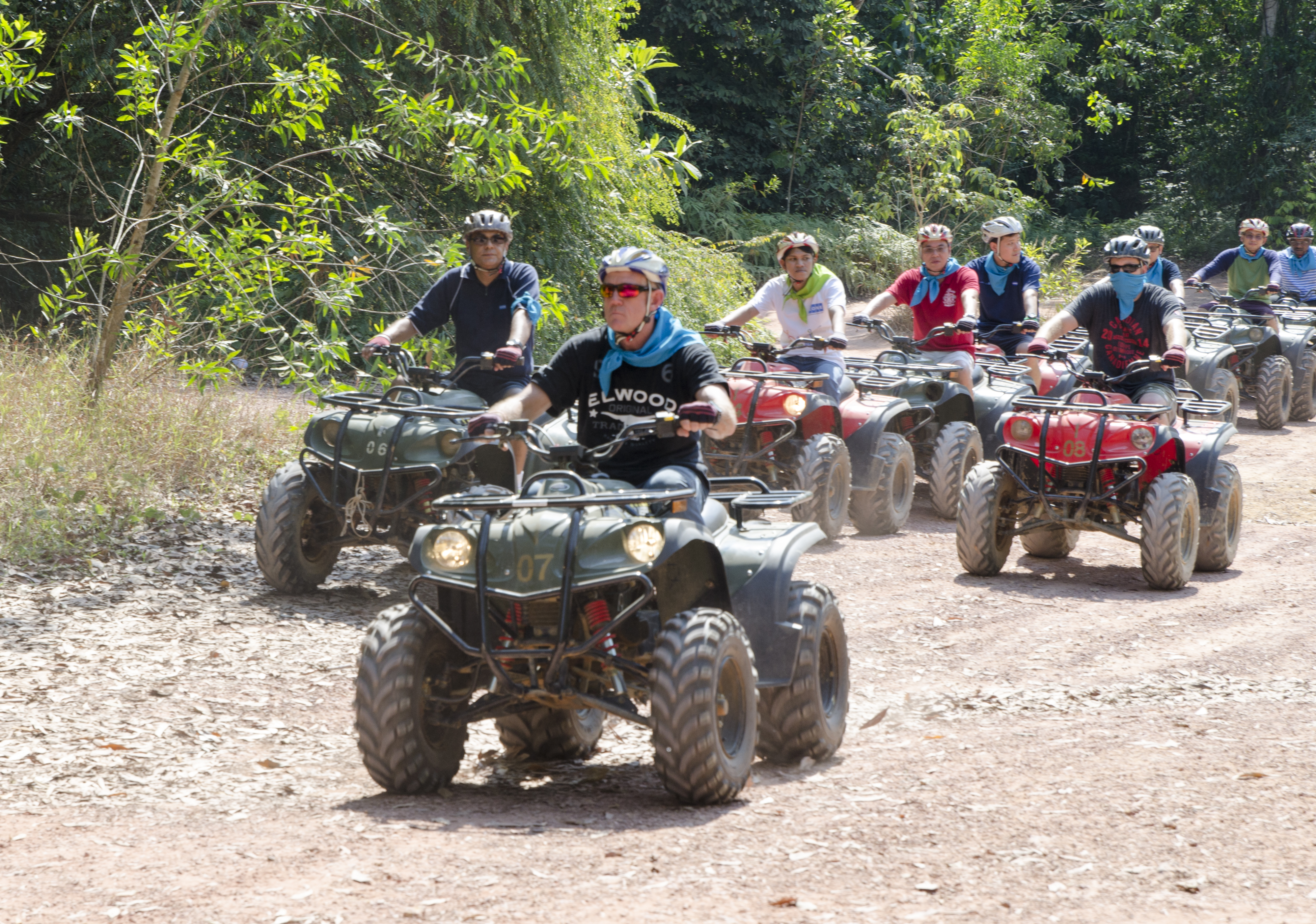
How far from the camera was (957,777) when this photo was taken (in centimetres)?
509

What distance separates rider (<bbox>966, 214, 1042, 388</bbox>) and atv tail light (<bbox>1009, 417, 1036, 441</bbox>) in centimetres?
319

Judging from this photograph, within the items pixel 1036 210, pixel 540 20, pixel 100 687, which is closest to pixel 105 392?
pixel 100 687

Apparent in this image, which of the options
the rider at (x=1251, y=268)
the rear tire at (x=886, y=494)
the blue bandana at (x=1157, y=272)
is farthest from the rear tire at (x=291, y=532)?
the rider at (x=1251, y=268)

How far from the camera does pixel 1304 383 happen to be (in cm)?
1703

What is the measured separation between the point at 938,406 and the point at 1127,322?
201cm

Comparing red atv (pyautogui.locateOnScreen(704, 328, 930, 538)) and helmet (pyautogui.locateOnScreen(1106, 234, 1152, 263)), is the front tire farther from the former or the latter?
helmet (pyautogui.locateOnScreen(1106, 234, 1152, 263))

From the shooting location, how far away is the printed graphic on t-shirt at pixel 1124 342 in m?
9.80

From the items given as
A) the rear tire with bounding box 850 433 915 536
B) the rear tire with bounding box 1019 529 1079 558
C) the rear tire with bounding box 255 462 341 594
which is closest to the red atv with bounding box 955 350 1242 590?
the rear tire with bounding box 1019 529 1079 558

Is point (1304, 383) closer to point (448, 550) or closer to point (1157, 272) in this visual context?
point (1157, 272)

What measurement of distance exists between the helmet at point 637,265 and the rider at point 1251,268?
42.2 feet

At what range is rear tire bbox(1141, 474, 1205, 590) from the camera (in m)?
8.58

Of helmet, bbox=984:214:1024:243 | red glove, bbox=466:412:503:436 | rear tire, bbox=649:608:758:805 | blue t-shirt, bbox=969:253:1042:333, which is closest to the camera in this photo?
rear tire, bbox=649:608:758:805

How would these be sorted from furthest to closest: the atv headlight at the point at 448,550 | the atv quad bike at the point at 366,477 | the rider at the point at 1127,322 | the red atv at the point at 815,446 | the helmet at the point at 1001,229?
the helmet at the point at 1001,229, the red atv at the point at 815,446, the rider at the point at 1127,322, the atv quad bike at the point at 366,477, the atv headlight at the point at 448,550

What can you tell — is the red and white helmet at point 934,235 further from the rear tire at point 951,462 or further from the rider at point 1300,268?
the rider at point 1300,268
